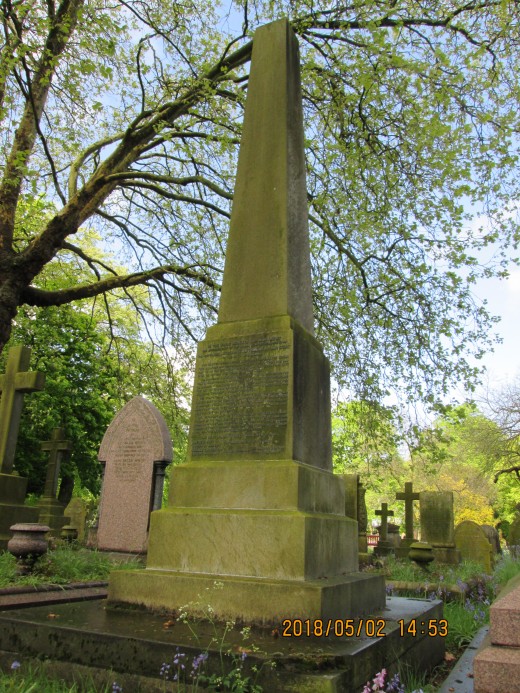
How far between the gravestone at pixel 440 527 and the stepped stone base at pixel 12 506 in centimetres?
926

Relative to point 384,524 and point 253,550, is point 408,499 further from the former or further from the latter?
point 253,550

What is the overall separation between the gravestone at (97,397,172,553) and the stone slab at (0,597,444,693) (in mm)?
5423

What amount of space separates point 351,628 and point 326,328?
7.74 m

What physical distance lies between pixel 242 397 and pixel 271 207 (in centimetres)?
164

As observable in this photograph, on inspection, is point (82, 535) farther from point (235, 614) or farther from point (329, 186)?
point (235, 614)

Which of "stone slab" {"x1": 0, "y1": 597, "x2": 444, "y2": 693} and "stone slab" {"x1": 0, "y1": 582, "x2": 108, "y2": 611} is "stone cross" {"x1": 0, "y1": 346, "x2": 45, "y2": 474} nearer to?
"stone slab" {"x1": 0, "y1": 582, "x2": 108, "y2": 611}

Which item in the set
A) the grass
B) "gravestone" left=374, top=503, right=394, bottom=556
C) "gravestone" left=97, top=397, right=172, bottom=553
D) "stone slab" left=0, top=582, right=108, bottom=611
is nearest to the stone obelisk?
"stone slab" left=0, top=582, right=108, bottom=611

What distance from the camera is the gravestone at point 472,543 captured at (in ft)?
47.2

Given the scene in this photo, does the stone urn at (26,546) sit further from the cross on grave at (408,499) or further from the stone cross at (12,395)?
the cross on grave at (408,499)

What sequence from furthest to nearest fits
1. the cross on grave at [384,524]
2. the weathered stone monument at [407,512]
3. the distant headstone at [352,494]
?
the cross on grave at [384,524] → the weathered stone monument at [407,512] → the distant headstone at [352,494]

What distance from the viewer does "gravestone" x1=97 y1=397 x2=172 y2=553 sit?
29.3ft

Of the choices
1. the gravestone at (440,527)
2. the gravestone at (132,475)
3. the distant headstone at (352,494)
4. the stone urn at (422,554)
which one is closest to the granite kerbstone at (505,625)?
the gravestone at (132,475)

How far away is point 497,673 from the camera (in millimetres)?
2471

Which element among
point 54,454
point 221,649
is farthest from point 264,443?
point 54,454
